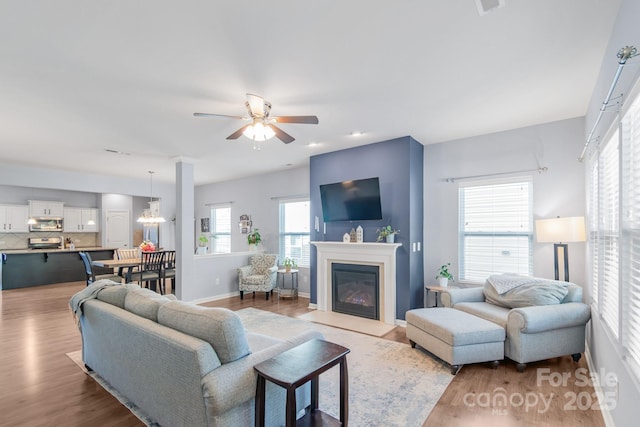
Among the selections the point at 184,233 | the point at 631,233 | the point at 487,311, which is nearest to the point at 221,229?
the point at 184,233

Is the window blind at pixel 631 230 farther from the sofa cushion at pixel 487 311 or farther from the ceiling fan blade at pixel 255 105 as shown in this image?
the ceiling fan blade at pixel 255 105

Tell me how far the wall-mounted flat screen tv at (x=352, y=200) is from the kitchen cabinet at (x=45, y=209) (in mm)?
8094

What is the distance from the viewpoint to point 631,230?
1.72 m

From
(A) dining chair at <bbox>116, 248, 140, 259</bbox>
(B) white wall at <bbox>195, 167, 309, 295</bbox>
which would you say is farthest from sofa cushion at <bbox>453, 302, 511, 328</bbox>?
(A) dining chair at <bbox>116, 248, 140, 259</bbox>

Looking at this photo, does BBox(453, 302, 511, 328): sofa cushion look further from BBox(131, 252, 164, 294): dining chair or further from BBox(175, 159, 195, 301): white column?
BBox(131, 252, 164, 294): dining chair

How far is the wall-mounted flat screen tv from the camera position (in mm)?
4605

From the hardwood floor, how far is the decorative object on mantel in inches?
161

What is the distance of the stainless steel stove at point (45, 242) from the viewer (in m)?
8.36

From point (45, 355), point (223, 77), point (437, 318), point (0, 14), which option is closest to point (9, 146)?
point (45, 355)

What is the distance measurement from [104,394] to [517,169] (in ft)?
16.7

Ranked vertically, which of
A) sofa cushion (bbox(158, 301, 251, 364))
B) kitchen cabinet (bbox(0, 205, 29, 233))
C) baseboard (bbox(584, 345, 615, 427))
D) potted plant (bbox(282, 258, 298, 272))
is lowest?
baseboard (bbox(584, 345, 615, 427))

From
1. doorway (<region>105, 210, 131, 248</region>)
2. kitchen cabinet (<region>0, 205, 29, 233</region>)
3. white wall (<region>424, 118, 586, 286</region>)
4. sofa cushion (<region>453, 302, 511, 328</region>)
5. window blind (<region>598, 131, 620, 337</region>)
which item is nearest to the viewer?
window blind (<region>598, 131, 620, 337</region>)

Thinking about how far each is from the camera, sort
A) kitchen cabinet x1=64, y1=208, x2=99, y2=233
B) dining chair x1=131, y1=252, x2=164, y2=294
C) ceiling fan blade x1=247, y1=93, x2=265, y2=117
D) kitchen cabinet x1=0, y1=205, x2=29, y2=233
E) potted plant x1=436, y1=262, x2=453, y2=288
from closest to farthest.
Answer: ceiling fan blade x1=247, y1=93, x2=265, y2=117
potted plant x1=436, y1=262, x2=453, y2=288
dining chair x1=131, y1=252, x2=164, y2=294
kitchen cabinet x1=0, y1=205, x2=29, y2=233
kitchen cabinet x1=64, y1=208, x2=99, y2=233

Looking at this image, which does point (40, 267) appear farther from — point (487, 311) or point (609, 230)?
point (609, 230)
